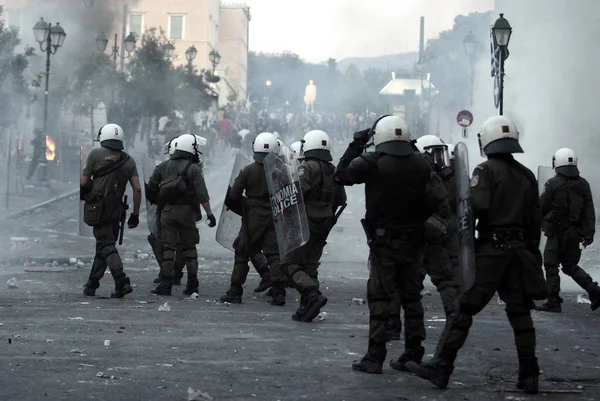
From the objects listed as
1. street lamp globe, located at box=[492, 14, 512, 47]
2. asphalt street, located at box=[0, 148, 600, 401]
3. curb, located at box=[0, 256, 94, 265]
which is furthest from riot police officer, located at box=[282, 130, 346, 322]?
street lamp globe, located at box=[492, 14, 512, 47]

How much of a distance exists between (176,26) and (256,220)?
7174cm

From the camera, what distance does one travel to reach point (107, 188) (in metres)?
11.0

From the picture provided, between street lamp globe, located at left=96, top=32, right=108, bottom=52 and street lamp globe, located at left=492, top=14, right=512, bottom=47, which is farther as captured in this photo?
street lamp globe, located at left=96, top=32, right=108, bottom=52

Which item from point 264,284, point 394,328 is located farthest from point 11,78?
point 394,328

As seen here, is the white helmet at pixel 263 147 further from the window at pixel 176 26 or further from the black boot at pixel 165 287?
the window at pixel 176 26

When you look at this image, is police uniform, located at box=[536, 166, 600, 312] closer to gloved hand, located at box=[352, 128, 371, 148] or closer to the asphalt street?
the asphalt street

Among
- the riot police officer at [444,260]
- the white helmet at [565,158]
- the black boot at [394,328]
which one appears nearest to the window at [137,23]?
the white helmet at [565,158]

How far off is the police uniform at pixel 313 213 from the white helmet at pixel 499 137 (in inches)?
122

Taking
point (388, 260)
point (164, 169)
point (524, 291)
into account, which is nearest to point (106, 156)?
point (164, 169)

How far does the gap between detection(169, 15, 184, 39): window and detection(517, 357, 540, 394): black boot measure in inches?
2995

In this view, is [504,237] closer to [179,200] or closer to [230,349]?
[230,349]

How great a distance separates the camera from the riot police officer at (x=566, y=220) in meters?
11.3

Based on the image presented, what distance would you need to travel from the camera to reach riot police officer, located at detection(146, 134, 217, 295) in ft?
38.1

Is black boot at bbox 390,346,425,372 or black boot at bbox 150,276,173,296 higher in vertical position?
black boot at bbox 150,276,173,296
